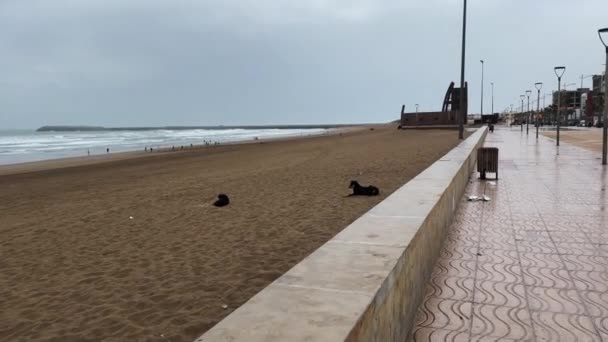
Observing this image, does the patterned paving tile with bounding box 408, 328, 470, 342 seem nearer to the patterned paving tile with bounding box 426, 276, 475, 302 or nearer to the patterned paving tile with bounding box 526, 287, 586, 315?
the patterned paving tile with bounding box 426, 276, 475, 302

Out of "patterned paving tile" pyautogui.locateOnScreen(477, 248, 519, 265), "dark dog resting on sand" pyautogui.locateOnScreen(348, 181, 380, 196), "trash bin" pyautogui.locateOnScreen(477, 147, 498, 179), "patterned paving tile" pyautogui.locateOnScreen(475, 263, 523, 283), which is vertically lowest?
"patterned paving tile" pyautogui.locateOnScreen(477, 248, 519, 265)

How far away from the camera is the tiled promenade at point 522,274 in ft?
10.5

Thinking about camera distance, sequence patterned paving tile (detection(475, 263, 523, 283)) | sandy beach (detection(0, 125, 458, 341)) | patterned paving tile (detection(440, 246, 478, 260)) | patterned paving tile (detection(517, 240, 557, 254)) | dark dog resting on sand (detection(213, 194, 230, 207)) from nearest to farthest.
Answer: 1. sandy beach (detection(0, 125, 458, 341))
2. patterned paving tile (detection(475, 263, 523, 283))
3. patterned paving tile (detection(440, 246, 478, 260))
4. patterned paving tile (detection(517, 240, 557, 254))
5. dark dog resting on sand (detection(213, 194, 230, 207))

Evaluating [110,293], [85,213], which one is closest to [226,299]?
[110,293]

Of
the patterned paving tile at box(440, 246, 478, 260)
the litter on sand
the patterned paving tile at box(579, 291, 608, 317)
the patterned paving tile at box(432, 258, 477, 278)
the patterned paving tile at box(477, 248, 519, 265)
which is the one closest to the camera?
the patterned paving tile at box(579, 291, 608, 317)

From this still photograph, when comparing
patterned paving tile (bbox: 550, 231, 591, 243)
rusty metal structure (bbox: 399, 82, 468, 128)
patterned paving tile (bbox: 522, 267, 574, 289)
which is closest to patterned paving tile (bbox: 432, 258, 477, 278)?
patterned paving tile (bbox: 522, 267, 574, 289)

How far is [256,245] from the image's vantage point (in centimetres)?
564

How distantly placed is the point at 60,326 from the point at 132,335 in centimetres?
72

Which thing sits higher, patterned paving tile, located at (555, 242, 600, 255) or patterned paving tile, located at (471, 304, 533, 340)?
patterned paving tile, located at (471, 304, 533, 340)

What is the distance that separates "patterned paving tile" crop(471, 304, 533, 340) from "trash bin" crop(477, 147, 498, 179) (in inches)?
322

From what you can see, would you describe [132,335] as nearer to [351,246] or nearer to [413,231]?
[351,246]

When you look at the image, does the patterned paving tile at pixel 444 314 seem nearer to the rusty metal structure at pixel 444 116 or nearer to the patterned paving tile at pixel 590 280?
the patterned paving tile at pixel 590 280

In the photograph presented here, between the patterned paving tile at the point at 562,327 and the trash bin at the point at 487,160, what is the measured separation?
8.16m

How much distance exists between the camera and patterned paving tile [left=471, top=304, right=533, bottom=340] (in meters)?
3.10
